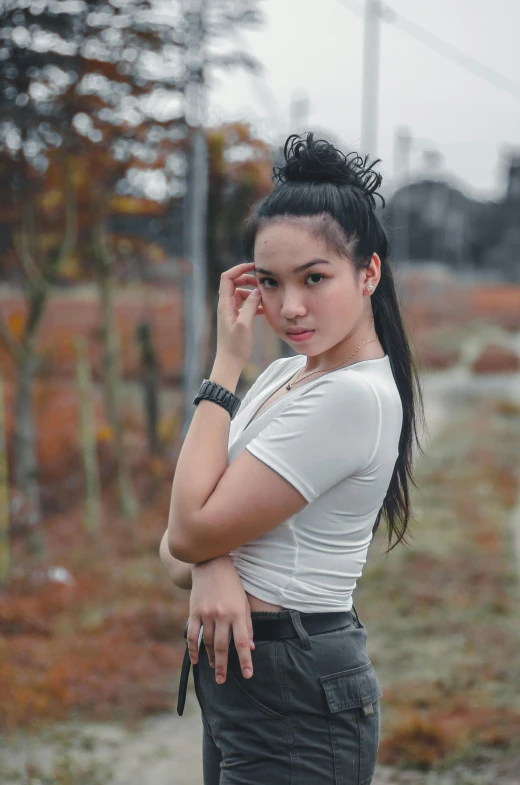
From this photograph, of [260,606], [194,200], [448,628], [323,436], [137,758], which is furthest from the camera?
[194,200]

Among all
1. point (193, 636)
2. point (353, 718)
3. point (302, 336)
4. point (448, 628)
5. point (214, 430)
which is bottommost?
point (448, 628)

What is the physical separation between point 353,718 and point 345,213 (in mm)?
839

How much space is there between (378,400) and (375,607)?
432 cm

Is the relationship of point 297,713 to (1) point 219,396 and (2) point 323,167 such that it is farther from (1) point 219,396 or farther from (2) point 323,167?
(2) point 323,167

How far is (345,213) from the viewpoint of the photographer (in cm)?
159

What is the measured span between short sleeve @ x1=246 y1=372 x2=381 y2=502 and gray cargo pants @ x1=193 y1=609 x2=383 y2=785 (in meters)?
0.25

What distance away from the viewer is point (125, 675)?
453 cm

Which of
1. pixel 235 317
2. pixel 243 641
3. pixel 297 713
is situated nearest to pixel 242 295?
pixel 235 317

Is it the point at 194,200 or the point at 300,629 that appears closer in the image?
the point at 300,629

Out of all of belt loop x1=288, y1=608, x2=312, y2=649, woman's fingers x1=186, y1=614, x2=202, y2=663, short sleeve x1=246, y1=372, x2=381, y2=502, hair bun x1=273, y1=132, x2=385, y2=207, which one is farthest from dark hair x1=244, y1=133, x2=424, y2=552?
woman's fingers x1=186, y1=614, x2=202, y2=663

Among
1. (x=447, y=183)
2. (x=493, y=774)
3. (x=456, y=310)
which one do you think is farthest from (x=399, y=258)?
(x=493, y=774)

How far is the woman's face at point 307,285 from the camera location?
1.57 meters

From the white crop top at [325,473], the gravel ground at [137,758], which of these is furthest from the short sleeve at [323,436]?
the gravel ground at [137,758]

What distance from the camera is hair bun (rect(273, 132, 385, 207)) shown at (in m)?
1.61
